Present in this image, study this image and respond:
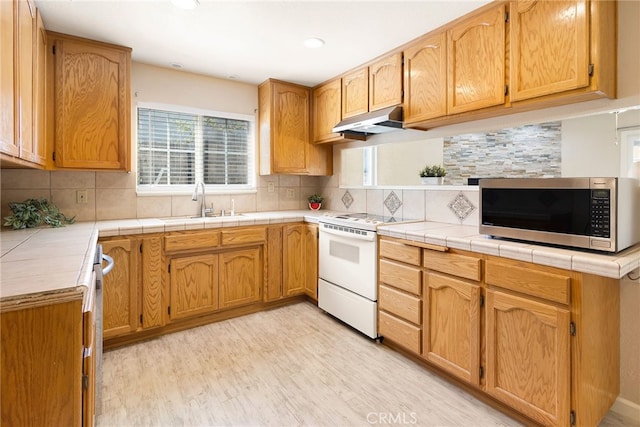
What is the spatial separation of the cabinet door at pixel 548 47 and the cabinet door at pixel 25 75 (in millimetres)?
2583

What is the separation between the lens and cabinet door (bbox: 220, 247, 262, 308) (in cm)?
298

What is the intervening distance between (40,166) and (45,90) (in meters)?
0.58

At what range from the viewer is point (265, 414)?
5.92ft

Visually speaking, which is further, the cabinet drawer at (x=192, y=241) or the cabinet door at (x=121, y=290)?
the cabinet drawer at (x=192, y=241)

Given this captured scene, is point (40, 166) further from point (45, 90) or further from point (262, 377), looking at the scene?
point (262, 377)

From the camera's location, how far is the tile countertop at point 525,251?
1368 millimetres

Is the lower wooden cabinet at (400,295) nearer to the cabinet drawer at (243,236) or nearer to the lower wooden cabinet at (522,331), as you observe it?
the lower wooden cabinet at (522,331)

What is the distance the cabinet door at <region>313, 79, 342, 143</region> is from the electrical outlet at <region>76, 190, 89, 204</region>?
221 cm

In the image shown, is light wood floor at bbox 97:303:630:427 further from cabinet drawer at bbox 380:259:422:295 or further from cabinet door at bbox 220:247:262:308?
cabinet drawer at bbox 380:259:422:295

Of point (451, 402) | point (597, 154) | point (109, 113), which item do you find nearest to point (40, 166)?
point (109, 113)

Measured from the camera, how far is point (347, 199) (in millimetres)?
3678

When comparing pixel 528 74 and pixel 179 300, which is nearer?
pixel 528 74

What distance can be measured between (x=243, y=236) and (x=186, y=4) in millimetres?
1794

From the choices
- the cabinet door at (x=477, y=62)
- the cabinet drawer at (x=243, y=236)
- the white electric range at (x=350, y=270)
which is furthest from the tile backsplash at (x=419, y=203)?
the cabinet drawer at (x=243, y=236)
